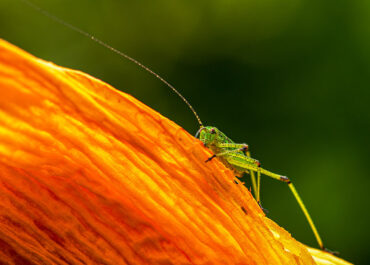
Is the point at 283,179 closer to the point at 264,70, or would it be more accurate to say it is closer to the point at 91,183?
the point at 264,70

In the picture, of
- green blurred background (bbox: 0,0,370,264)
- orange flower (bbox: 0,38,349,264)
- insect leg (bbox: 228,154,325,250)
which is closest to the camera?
orange flower (bbox: 0,38,349,264)

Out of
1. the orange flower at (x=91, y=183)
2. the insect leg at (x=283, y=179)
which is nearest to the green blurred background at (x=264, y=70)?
the insect leg at (x=283, y=179)

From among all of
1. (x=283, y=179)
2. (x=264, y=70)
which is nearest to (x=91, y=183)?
(x=283, y=179)

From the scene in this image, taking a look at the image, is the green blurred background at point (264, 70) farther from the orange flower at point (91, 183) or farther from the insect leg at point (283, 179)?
the orange flower at point (91, 183)

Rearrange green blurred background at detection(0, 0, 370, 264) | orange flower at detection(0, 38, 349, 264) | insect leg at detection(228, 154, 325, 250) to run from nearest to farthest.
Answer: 1. orange flower at detection(0, 38, 349, 264)
2. insect leg at detection(228, 154, 325, 250)
3. green blurred background at detection(0, 0, 370, 264)

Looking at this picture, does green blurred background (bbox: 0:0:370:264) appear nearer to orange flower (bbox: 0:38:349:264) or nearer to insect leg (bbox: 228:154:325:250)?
insect leg (bbox: 228:154:325:250)

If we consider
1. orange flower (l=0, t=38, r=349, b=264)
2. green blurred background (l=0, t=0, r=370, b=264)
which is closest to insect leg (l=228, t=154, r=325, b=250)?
green blurred background (l=0, t=0, r=370, b=264)
